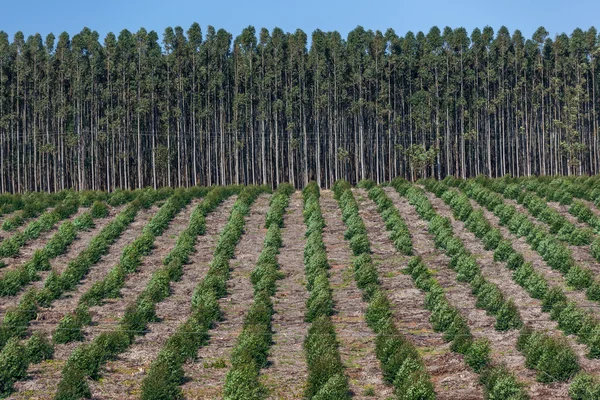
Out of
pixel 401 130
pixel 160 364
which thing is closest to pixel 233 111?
pixel 401 130

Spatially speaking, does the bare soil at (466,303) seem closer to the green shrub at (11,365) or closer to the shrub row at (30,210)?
the green shrub at (11,365)

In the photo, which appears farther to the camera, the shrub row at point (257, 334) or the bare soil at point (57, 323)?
the bare soil at point (57, 323)

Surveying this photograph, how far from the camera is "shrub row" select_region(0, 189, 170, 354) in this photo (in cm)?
1905

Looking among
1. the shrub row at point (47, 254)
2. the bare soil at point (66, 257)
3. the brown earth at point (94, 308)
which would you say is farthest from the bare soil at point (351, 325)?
the shrub row at point (47, 254)

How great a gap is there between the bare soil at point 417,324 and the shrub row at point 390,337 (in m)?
0.28

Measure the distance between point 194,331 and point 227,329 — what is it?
3.31 ft

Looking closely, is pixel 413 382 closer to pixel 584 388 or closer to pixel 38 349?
pixel 584 388

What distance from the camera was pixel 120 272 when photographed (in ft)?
74.5

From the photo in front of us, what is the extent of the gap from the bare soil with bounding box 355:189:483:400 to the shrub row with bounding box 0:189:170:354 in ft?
25.1

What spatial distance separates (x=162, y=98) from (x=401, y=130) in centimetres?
1776

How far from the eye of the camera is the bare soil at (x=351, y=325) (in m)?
16.2

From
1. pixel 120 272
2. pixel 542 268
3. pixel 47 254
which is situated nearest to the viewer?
pixel 542 268

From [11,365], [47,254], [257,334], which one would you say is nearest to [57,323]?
[11,365]

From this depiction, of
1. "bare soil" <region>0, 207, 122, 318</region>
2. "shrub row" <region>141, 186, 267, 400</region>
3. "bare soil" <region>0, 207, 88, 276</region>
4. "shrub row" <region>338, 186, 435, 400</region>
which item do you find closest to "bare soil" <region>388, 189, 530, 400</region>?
"shrub row" <region>338, 186, 435, 400</region>
